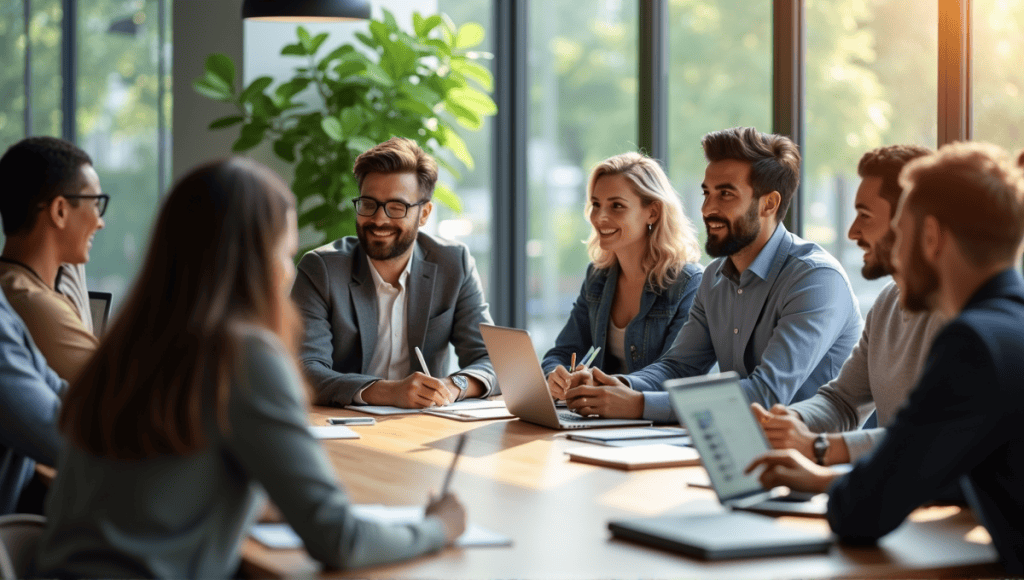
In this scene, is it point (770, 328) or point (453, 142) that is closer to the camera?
point (770, 328)

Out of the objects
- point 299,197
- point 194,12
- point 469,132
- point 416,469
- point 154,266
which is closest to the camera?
point 154,266

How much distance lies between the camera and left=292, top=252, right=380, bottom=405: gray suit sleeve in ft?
11.7

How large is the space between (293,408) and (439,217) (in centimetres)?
489

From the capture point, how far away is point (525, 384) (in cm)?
309

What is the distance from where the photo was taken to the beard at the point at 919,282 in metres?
1.77

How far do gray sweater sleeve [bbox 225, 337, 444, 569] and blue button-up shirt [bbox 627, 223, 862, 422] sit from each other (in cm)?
172

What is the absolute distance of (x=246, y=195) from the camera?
161cm

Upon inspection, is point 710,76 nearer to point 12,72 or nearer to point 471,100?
point 471,100

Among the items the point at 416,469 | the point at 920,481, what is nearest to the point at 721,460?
the point at 920,481

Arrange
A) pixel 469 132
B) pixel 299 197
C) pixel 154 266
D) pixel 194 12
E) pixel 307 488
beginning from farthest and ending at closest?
1. pixel 469 132
2. pixel 194 12
3. pixel 299 197
4. pixel 154 266
5. pixel 307 488

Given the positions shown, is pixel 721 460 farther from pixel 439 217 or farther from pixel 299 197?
pixel 439 217

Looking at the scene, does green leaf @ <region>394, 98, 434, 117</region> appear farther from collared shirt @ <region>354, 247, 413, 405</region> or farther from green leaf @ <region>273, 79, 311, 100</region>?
collared shirt @ <region>354, 247, 413, 405</region>

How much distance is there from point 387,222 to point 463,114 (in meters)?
1.70

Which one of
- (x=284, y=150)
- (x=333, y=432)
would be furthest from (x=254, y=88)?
(x=333, y=432)
